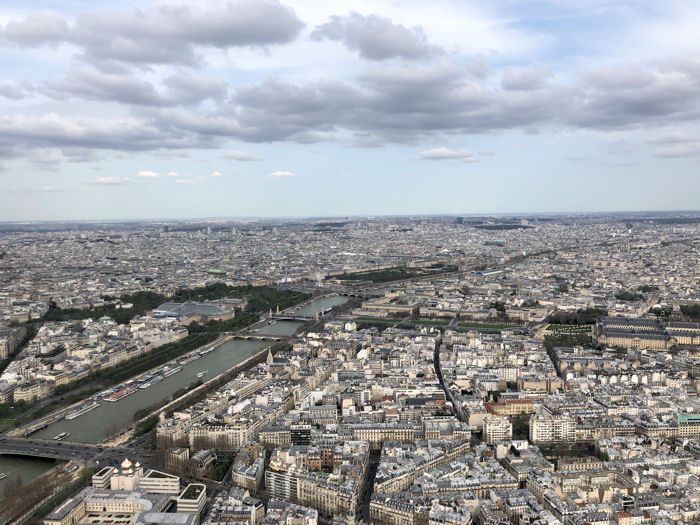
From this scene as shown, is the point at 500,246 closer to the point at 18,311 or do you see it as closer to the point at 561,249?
the point at 561,249

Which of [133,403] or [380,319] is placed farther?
[380,319]

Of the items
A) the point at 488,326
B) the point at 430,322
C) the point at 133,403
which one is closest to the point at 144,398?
the point at 133,403

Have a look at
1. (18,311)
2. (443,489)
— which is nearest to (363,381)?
(443,489)

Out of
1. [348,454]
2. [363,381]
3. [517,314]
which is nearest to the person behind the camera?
[348,454]

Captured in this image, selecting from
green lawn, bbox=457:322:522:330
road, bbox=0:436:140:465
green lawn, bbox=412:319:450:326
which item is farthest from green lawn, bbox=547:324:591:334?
road, bbox=0:436:140:465

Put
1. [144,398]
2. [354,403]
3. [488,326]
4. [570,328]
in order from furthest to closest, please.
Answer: [488,326]
[570,328]
[144,398]
[354,403]

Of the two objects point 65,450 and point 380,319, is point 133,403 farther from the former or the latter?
point 380,319

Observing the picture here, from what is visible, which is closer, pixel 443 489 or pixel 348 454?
pixel 443 489
